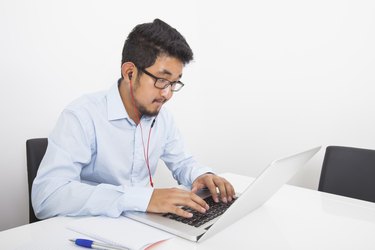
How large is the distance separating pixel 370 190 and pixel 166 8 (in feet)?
5.48

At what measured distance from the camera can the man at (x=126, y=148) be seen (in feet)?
2.99

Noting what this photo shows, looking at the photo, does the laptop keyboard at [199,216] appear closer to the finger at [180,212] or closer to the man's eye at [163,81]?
the finger at [180,212]

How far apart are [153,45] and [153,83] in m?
0.15

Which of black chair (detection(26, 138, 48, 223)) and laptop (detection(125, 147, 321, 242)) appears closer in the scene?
laptop (detection(125, 147, 321, 242))

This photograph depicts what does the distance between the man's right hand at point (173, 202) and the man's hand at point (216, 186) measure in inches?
7.0

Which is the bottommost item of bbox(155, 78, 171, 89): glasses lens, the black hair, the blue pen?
the blue pen

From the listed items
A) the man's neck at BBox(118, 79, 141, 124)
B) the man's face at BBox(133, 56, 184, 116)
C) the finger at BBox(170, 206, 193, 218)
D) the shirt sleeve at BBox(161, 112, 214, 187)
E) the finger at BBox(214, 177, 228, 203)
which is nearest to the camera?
the finger at BBox(170, 206, 193, 218)

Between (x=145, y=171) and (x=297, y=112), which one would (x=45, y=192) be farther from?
(x=297, y=112)

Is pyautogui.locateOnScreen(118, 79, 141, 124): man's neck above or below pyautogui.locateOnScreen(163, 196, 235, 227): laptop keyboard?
above

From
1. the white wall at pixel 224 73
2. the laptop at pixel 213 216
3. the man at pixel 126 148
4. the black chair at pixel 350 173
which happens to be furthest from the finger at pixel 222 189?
the white wall at pixel 224 73

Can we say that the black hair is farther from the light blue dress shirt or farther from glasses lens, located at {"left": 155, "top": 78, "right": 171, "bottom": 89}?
the light blue dress shirt

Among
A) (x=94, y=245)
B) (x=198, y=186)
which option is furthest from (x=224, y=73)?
(x=94, y=245)

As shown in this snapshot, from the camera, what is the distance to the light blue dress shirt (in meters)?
0.92

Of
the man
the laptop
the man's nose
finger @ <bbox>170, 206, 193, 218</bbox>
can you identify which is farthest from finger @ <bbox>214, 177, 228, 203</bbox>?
the man's nose
